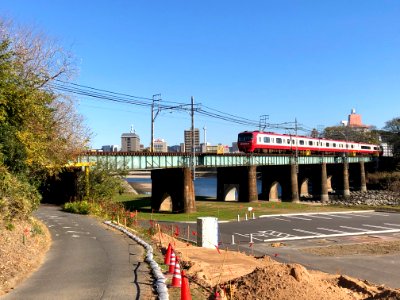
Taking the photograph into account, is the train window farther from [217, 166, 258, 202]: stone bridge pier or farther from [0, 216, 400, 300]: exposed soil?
[0, 216, 400, 300]: exposed soil

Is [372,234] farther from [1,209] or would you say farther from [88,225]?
[1,209]

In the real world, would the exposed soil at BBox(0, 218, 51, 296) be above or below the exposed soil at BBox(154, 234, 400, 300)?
above

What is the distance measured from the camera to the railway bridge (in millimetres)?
47438

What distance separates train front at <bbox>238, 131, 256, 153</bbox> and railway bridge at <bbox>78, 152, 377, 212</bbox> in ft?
3.74

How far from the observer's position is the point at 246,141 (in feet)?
200

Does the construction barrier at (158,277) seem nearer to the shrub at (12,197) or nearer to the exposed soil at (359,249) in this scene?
the shrub at (12,197)

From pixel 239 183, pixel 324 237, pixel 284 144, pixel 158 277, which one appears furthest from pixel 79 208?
pixel 284 144

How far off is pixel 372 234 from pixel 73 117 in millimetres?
25206

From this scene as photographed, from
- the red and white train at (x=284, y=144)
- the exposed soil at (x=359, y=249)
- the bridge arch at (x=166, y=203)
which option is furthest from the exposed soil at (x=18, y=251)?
the red and white train at (x=284, y=144)

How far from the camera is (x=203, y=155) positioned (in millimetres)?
55219

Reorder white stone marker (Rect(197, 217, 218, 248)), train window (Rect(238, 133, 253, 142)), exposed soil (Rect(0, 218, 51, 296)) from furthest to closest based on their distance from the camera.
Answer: train window (Rect(238, 133, 253, 142)), white stone marker (Rect(197, 217, 218, 248)), exposed soil (Rect(0, 218, 51, 296))

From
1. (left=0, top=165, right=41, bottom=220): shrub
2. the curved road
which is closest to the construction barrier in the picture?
the curved road

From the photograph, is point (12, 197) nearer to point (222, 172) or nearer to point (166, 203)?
point (166, 203)

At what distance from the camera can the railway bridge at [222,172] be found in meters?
47.4
